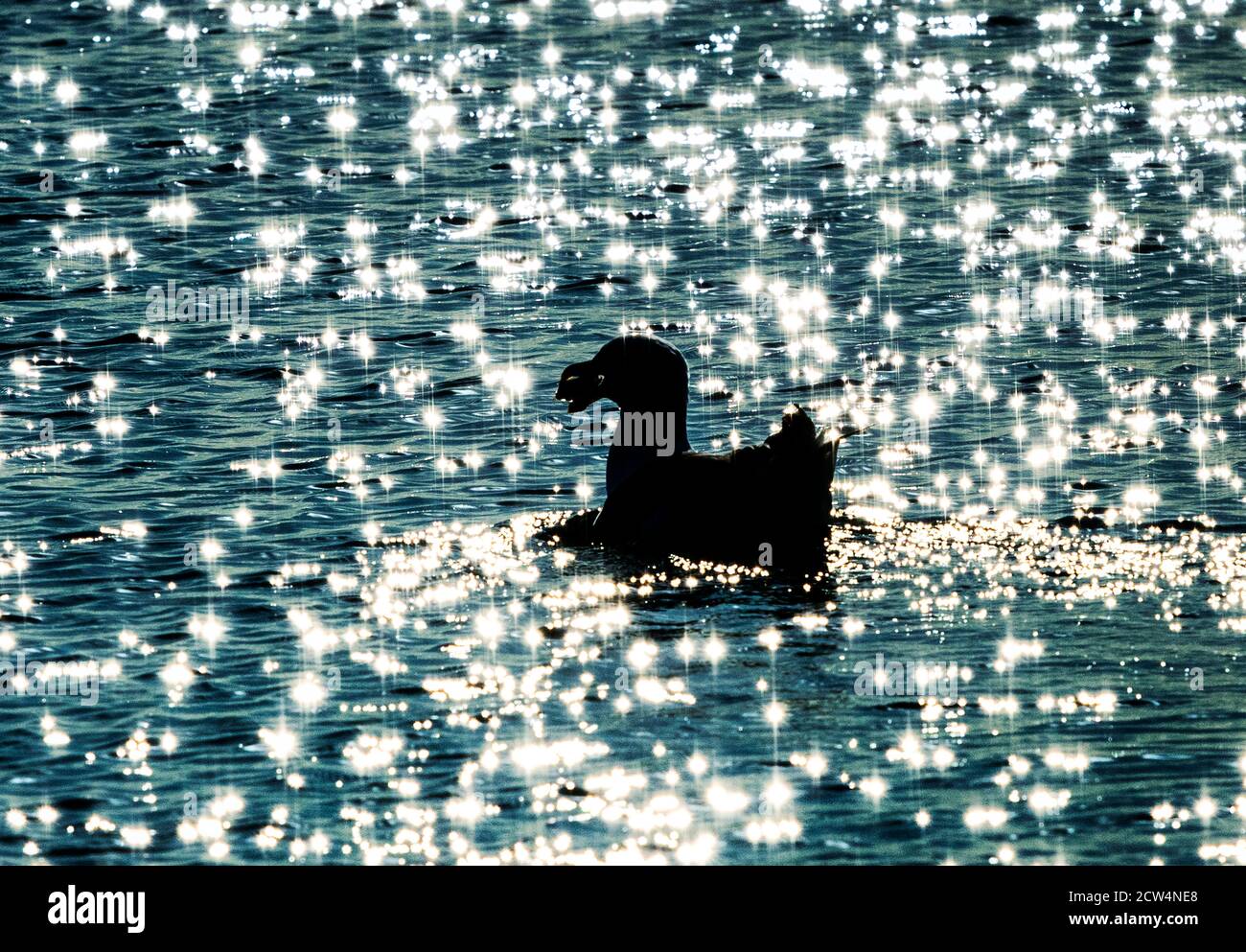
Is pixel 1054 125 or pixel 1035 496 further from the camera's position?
pixel 1054 125

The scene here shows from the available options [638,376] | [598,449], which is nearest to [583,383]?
[638,376]

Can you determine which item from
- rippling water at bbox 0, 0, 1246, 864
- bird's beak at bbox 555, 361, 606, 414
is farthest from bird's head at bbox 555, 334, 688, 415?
rippling water at bbox 0, 0, 1246, 864

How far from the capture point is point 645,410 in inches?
663

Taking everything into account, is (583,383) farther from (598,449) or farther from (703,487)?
(703,487)

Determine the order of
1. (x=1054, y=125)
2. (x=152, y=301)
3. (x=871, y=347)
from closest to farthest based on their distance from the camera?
(x=871, y=347), (x=152, y=301), (x=1054, y=125)

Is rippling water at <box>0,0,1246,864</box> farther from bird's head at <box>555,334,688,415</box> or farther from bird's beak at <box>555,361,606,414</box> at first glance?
bird's head at <box>555,334,688,415</box>

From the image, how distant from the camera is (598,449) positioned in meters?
18.7

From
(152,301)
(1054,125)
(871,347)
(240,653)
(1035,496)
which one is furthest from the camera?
(1054,125)

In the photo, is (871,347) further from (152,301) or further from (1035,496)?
(152,301)

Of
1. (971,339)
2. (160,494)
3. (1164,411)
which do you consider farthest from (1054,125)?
(160,494)

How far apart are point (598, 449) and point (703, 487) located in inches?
115

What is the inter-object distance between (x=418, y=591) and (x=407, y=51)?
17984 mm

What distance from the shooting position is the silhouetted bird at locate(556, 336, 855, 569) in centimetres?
1557

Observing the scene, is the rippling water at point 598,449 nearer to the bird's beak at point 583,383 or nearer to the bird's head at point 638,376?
the bird's beak at point 583,383
